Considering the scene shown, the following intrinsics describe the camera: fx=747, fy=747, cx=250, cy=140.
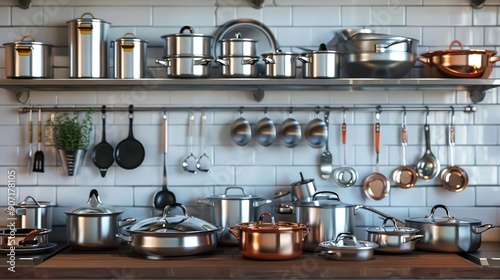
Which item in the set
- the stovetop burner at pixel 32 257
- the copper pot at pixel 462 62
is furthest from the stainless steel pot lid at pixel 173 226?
the copper pot at pixel 462 62

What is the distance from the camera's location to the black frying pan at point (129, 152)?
363 cm

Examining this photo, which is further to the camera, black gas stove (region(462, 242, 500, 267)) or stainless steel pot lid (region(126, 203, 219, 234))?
stainless steel pot lid (region(126, 203, 219, 234))

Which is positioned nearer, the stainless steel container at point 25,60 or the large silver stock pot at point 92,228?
the large silver stock pot at point 92,228

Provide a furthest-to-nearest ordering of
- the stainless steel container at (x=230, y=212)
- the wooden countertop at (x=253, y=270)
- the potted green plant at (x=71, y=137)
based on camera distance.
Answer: the potted green plant at (x=71, y=137)
the stainless steel container at (x=230, y=212)
the wooden countertop at (x=253, y=270)

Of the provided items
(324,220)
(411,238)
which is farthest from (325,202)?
(411,238)

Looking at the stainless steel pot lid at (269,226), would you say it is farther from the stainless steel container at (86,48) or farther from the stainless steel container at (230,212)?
the stainless steel container at (86,48)

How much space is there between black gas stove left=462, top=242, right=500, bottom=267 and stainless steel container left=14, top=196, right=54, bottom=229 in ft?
6.28

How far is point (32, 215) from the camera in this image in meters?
3.46

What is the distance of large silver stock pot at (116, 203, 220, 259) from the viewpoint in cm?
309

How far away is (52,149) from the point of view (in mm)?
3676

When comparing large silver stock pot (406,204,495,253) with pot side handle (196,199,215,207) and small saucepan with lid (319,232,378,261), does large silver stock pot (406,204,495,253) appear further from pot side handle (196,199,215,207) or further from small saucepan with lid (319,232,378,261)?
pot side handle (196,199,215,207)

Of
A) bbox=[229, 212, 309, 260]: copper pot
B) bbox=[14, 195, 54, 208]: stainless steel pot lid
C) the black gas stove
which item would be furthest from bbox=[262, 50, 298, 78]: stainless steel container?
bbox=[14, 195, 54, 208]: stainless steel pot lid

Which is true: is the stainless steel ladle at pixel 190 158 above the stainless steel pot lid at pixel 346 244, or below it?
above

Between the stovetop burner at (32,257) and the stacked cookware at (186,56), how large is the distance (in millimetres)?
929
